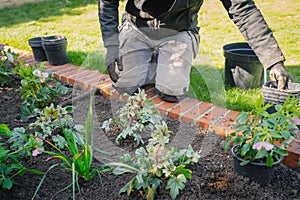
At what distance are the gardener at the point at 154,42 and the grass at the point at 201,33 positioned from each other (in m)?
0.20

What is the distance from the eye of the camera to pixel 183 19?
2.36m

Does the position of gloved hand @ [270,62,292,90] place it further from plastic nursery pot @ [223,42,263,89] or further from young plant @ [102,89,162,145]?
young plant @ [102,89,162,145]

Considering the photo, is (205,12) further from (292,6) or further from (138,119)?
(138,119)

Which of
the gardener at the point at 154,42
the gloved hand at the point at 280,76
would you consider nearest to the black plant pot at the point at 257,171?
the gloved hand at the point at 280,76

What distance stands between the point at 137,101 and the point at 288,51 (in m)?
1.88

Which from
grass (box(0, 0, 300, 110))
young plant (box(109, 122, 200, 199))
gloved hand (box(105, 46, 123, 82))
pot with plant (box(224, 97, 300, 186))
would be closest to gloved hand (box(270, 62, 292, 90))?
pot with plant (box(224, 97, 300, 186))

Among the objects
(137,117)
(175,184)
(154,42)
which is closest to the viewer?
(175,184)

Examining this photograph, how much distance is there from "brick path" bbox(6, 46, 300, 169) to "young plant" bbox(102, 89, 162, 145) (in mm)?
269

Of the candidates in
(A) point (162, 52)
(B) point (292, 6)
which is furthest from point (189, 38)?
(B) point (292, 6)

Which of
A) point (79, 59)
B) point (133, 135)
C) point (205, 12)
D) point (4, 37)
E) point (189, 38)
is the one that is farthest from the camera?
point (205, 12)

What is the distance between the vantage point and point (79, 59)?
3.08m

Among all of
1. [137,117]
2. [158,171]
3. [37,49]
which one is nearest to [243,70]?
[137,117]

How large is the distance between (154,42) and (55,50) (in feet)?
3.15

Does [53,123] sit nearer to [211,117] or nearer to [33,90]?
[33,90]
